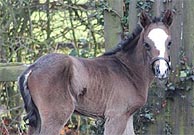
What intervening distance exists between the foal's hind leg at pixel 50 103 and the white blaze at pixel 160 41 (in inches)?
37.6

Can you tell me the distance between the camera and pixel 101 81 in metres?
5.98

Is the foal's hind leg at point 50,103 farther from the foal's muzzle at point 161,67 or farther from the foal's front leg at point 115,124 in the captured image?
the foal's muzzle at point 161,67

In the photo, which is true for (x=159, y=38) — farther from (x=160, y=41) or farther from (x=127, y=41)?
(x=127, y=41)

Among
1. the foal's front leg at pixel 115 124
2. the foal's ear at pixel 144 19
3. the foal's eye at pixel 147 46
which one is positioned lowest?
the foal's front leg at pixel 115 124

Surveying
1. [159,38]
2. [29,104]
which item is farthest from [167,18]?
[29,104]

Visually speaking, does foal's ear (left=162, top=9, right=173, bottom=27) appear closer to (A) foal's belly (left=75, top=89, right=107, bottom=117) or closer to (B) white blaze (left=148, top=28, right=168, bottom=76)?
(B) white blaze (left=148, top=28, right=168, bottom=76)

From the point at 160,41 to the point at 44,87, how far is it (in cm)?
119

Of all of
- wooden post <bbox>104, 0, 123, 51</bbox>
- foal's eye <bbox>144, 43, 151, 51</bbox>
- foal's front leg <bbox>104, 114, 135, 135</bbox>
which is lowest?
foal's front leg <bbox>104, 114, 135, 135</bbox>

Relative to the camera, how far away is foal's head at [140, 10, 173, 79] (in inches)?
221

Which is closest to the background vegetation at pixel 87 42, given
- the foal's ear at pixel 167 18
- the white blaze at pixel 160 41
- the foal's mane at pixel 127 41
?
the foal's mane at pixel 127 41

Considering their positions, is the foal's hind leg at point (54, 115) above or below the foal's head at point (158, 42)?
below

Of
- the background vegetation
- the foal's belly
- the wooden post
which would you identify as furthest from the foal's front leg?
the wooden post

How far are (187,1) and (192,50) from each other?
0.57 meters

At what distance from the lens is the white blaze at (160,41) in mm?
5574
